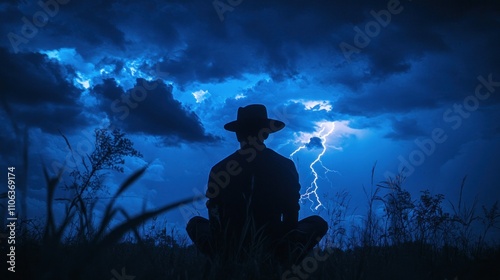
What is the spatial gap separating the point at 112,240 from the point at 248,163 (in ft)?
12.1

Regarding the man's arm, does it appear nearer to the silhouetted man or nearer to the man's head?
the silhouetted man

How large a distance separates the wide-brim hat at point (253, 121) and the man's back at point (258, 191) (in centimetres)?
64

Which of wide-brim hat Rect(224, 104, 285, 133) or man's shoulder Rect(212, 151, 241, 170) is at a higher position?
wide-brim hat Rect(224, 104, 285, 133)

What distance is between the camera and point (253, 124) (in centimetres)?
516

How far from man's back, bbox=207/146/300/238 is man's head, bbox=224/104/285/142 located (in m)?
0.48

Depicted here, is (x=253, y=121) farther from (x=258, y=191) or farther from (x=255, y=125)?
(x=258, y=191)

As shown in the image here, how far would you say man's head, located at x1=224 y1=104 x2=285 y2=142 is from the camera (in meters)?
5.07

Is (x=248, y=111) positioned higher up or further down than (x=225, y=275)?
higher up

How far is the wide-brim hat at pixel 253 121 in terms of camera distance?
516 centimetres

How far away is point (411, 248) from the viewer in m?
3.83

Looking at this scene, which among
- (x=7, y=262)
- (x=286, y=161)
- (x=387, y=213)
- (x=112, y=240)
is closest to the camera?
(x=112, y=240)

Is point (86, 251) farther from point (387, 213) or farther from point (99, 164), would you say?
point (387, 213)

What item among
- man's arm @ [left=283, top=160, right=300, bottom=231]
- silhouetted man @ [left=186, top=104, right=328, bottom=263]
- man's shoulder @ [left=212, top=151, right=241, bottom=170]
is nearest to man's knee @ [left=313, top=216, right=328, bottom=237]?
silhouetted man @ [left=186, top=104, right=328, bottom=263]

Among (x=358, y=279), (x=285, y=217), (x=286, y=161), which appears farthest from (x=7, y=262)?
(x=286, y=161)
